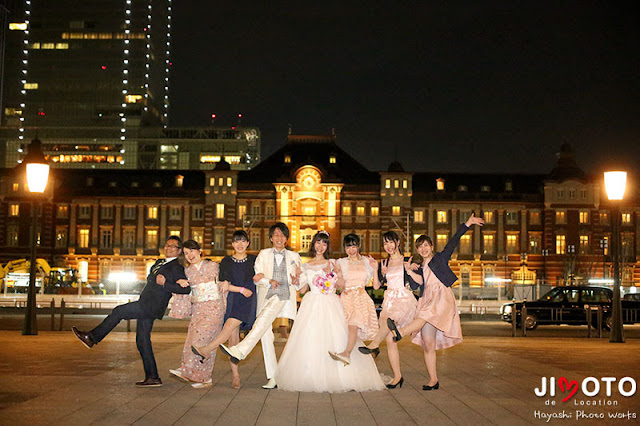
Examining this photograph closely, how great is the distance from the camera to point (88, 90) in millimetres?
136000

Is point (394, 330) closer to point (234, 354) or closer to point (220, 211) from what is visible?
point (234, 354)

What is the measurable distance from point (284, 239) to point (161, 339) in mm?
8920

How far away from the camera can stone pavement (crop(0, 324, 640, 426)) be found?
7375 millimetres

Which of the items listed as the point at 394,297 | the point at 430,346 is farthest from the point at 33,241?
the point at 430,346

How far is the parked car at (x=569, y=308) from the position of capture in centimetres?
2550

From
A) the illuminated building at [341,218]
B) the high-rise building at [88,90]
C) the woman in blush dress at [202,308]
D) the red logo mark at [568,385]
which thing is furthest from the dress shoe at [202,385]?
the high-rise building at [88,90]

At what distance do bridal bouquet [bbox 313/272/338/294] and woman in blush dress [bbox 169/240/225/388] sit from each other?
4.19ft

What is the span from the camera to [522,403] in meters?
8.34

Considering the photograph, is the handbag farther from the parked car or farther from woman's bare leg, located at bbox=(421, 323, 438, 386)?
the parked car

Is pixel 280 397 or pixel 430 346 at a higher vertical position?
pixel 430 346

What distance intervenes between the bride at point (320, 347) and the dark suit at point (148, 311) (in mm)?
1552

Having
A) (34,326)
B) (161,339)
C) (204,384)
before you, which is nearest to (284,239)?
(204,384)

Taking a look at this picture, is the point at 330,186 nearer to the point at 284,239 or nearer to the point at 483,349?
the point at 483,349

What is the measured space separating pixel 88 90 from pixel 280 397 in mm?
136337
